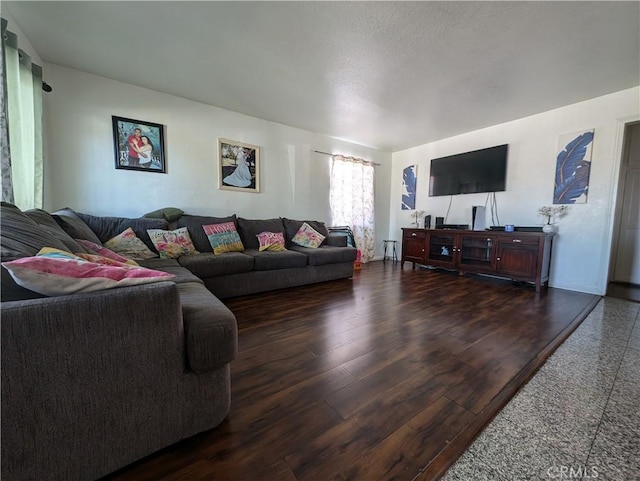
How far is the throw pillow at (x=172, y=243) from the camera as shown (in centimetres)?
246

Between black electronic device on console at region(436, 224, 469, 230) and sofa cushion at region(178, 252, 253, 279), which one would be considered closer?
sofa cushion at region(178, 252, 253, 279)

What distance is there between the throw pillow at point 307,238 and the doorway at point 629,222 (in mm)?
4109

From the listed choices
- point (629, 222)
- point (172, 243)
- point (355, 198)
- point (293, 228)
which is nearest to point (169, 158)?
point (172, 243)

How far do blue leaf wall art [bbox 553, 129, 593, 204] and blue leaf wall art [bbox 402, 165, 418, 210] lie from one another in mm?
2031

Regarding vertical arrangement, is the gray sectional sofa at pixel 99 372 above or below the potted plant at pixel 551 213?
below

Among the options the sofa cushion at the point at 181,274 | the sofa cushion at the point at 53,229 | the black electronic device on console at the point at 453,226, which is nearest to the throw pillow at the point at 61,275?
the sofa cushion at the point at 53,229

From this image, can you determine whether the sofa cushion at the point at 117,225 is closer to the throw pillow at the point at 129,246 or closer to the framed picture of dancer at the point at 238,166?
the throw pillow at the point at 129,246

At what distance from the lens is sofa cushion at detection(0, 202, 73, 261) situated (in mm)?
762

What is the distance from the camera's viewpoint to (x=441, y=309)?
2.31 m

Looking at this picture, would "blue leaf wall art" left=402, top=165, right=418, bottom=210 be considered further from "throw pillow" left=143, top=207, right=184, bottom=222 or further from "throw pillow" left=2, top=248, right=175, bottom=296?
"throw pillow" left=2, top=248, right=175, bottom=296

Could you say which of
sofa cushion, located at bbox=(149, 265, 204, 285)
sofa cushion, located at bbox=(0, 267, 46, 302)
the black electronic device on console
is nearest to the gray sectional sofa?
sofa cushion, located at bbox=(0, 267, 46, 302)

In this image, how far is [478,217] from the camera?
11.9 feet

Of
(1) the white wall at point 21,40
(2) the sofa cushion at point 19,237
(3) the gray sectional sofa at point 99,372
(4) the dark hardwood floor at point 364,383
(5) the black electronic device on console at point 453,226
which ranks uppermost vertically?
(1) the white wall at point 21,40

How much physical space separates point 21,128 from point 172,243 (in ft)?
4.43
